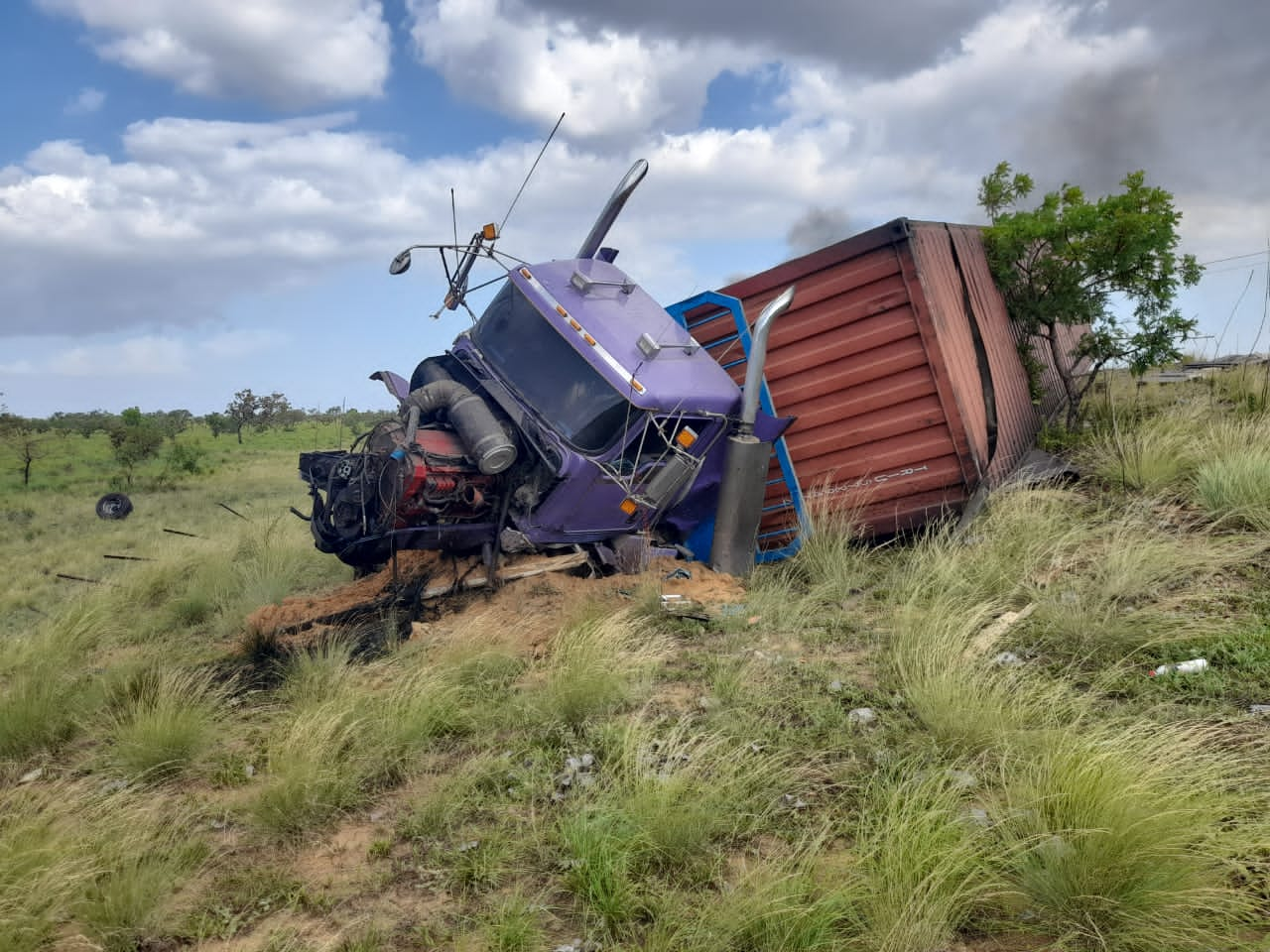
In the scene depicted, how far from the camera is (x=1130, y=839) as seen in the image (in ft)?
9.71

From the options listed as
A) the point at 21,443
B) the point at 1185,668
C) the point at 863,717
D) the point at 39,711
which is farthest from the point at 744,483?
the point at 21,443

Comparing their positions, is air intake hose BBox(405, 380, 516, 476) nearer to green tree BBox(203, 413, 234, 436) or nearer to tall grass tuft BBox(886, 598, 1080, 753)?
tall grass tuft BBox(886, 598, 1080, 753)

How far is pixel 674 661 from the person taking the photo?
215 inches

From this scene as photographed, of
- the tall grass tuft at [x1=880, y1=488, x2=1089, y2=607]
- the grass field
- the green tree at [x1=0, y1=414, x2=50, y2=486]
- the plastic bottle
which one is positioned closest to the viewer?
the grass field

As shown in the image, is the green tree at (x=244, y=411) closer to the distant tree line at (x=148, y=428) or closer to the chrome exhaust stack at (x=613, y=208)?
the distant tree line at (x=148, y=428)

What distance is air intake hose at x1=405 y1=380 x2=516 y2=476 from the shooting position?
21.6ft

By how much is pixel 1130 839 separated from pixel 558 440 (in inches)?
184

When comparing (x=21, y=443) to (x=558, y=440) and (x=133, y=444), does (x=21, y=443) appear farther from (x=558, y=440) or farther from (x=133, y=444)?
(x=558, y=440)

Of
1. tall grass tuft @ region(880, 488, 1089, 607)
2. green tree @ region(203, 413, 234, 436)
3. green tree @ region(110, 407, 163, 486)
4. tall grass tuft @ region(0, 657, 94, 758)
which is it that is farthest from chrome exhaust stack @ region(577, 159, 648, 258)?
green tree @ region(203, 413, 234, 436)

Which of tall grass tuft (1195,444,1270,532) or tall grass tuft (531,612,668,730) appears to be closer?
tall grass tuft (531,612,668,730)

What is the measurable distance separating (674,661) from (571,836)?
2.19 meters

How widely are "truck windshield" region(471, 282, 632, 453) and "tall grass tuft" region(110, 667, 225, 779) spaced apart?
3.09 metres

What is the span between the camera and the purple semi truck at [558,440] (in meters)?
6.75

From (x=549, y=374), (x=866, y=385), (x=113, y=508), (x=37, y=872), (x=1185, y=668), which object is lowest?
(x=37, y=872)
